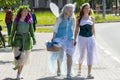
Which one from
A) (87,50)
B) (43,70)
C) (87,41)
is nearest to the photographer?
(87,41)

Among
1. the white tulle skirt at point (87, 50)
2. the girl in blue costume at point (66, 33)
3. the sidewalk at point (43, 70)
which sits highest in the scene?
the girl in blue costume at point (66, 33)

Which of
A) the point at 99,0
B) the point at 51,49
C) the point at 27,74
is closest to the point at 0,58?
the point at 27,74

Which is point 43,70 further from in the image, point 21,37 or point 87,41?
point 21,37

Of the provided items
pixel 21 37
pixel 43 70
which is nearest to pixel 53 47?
pixel 21 37

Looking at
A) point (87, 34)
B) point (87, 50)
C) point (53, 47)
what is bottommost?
point (87, 50)

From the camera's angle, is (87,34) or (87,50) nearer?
(87,34)

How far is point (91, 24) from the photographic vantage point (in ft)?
40.7

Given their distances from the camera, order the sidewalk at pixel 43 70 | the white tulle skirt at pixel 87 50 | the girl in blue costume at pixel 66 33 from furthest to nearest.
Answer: the white tulle skirt at pixel 87 50 < the sidewalk at pixel 43 70 < the girl in blue costume at pixel 66 33

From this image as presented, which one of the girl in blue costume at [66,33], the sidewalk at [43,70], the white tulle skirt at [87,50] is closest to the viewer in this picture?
the girl in blue costume at [66,33]

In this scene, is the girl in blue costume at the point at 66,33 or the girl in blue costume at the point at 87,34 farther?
the girl in blue costume at the point at 87,34

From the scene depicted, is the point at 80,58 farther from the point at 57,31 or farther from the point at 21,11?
the point at 21,11

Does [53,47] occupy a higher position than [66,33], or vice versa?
[66,33]

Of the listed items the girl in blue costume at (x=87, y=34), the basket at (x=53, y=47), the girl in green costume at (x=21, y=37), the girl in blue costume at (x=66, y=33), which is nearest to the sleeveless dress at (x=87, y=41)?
the girl in blue costume at (x=87, y=34)

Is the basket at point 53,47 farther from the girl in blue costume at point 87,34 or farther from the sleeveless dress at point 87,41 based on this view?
the sleeveless dress at point 87,41
